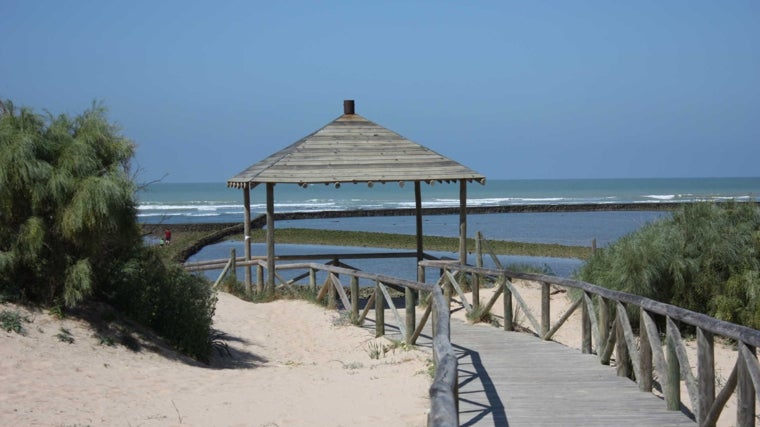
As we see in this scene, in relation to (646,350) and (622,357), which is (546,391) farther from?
(622,357)

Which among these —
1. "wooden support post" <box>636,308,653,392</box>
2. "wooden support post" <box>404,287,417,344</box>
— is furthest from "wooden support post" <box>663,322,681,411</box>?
"wooden support post" <box>404,287,417,344</box>

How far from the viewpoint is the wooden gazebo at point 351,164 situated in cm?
1620

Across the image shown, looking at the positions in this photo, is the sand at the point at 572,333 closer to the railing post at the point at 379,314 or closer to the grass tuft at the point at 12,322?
the railing post at the point at 379,314

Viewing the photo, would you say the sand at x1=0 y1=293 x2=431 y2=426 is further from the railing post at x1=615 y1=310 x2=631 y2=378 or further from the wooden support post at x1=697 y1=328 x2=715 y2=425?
the wooden support post at x1=697 y1=328 x2=715 y2=425

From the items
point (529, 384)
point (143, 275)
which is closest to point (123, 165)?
point (143, 275)

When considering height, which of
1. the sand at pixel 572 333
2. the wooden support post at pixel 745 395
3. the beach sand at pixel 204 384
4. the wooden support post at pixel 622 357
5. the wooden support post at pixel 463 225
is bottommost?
the sand at pixel 572 333

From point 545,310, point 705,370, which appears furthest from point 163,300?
point 705,370

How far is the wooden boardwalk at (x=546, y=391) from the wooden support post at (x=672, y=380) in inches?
3.2

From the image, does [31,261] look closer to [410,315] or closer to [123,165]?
[123,165]

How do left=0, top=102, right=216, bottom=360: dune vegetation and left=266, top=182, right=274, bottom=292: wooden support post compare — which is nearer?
left=0, top=102, right=216, bottom=360: dune vegetation

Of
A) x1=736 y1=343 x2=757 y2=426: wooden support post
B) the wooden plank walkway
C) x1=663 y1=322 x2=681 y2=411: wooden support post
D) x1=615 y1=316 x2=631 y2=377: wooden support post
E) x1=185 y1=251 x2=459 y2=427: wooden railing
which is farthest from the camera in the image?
x1=615 y1=316 x2=631 y2=377: wooden support post

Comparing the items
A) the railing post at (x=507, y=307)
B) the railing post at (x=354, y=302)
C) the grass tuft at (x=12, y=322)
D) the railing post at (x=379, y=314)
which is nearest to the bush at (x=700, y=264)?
the railing post at (x=507, y=307)

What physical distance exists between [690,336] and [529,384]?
6653 millimetres

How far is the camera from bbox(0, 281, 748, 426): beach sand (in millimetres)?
7977
